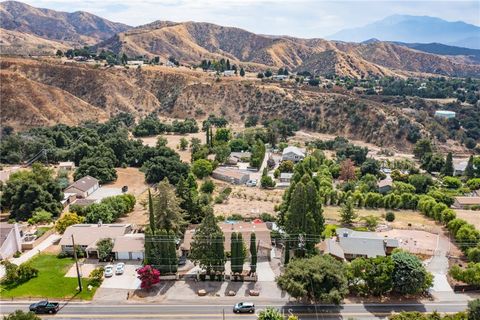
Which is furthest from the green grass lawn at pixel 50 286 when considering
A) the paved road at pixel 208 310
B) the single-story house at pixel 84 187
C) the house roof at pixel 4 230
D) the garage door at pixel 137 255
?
the single-story house at pixel 84 187

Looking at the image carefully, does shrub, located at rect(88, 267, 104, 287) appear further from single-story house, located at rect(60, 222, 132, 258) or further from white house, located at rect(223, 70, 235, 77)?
white house, located at rect(223, 70, 235, 77)

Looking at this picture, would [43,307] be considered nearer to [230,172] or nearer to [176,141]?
[230,172]

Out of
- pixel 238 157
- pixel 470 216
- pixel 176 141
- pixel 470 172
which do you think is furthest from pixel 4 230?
pixel 470 172

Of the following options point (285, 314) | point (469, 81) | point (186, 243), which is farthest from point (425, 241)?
point (469, 81)

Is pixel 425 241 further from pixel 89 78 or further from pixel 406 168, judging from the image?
pixel 89 78

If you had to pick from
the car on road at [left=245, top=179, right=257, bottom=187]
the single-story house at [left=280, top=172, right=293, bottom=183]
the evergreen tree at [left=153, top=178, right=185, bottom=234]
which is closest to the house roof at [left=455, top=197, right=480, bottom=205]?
the single-story house at [left=280, top=172, right=293, bottom=183]
